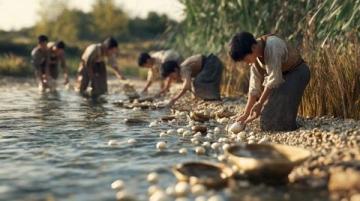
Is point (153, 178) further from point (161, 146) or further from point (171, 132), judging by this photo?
point (171, 132)

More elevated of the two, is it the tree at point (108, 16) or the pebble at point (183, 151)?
the tree at point (108, 16)

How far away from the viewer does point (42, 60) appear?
15234mm

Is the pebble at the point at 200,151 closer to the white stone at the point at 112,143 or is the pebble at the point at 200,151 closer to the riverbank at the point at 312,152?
the riverbank at the point at 312,152

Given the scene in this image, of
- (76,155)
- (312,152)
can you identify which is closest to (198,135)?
(76,155)

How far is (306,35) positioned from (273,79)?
1.93 metres

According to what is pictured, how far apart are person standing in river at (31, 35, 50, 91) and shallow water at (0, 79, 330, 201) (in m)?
5.30

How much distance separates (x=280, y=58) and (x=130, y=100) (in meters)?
6.22

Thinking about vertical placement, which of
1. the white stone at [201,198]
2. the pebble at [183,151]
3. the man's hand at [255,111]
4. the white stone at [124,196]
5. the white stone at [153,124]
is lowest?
the white stone at [124,196]

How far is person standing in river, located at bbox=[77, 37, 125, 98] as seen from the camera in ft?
41.7

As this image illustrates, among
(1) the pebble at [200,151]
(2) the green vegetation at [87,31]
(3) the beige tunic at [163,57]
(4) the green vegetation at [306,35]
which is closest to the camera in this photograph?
(1) the pebble at [200,151]

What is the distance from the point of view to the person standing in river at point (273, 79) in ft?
20.6

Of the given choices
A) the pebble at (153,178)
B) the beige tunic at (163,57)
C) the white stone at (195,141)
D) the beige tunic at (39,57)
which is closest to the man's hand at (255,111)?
the white stone at (195,141)

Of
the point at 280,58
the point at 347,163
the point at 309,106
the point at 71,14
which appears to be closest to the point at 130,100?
the point at 309,106

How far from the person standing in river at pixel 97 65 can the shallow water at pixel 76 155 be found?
123 inches
